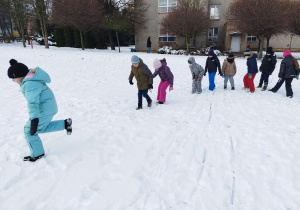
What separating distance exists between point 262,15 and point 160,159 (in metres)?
18.7

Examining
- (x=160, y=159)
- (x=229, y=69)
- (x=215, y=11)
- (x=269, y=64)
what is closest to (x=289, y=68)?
(x=269, y=64)

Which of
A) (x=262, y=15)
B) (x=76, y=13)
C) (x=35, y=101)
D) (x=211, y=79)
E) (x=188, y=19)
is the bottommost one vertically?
(x=211, y=79)

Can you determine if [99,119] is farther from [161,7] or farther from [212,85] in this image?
[161,7]

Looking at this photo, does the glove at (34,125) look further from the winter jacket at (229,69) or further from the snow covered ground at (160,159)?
the winter jacket at (229,69)

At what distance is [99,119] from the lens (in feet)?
17.0

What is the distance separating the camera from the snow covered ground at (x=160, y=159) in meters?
2.58

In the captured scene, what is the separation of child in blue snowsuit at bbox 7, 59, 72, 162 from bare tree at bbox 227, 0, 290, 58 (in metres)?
19.1

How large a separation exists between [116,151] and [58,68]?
418 inches

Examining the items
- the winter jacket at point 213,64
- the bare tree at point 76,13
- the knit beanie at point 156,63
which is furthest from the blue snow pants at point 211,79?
the bare tree at point 76,13

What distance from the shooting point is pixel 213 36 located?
27.5 metres

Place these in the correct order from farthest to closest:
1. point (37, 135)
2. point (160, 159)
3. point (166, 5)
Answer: point (166, 5) < point (160, 159) < point (37, 135)

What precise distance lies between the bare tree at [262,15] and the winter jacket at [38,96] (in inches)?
749

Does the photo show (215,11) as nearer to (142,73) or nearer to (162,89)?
(162,89)

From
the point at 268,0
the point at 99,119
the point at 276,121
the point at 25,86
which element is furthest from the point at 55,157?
the point at 268,0
